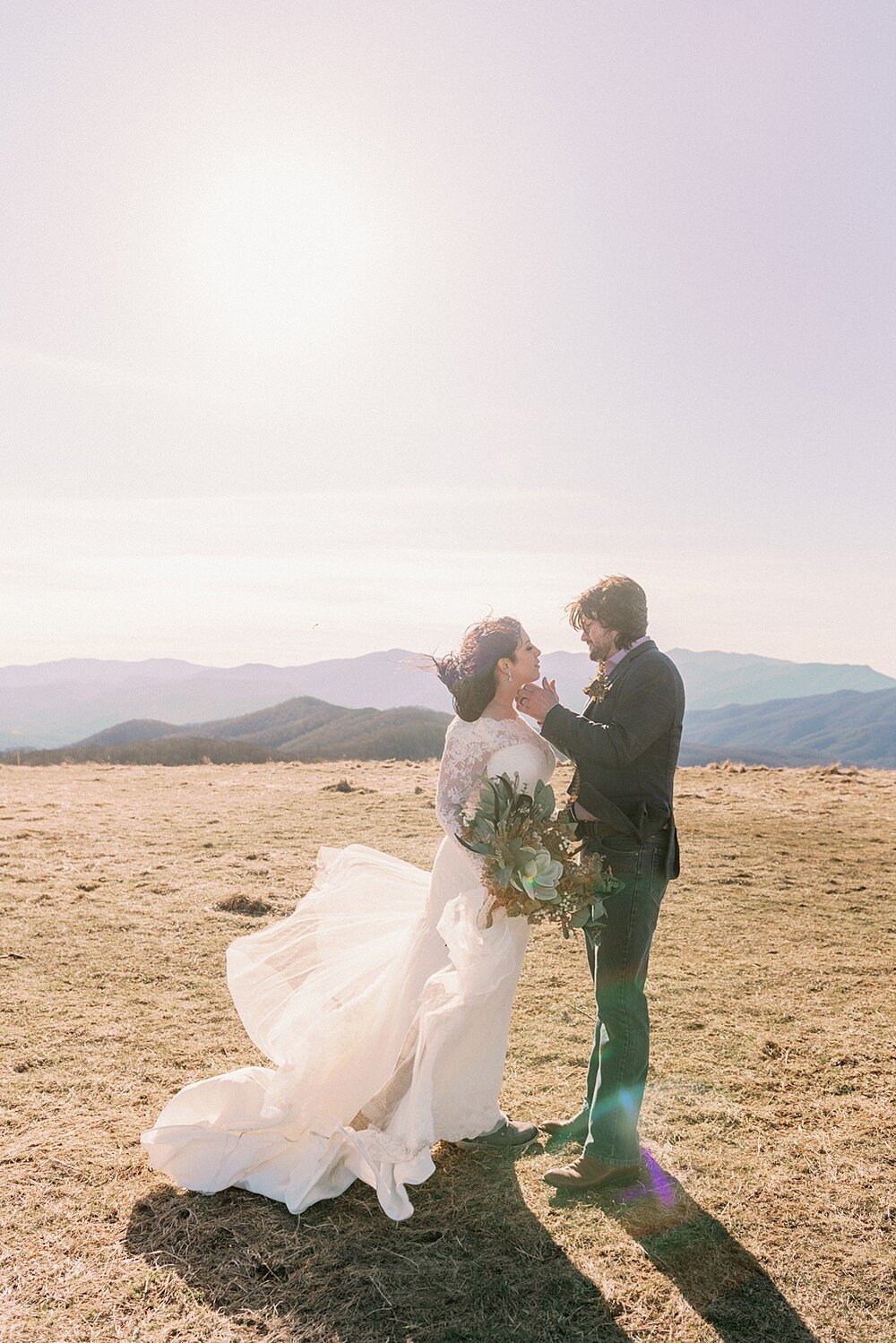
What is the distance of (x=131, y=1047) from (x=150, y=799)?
13855 millimetres

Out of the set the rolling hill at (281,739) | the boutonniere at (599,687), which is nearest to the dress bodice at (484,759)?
the boutonniere at (599,687)

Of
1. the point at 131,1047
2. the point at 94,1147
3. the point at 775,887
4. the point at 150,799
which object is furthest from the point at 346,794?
the point at 94,1147

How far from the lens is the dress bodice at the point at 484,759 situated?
5.08m

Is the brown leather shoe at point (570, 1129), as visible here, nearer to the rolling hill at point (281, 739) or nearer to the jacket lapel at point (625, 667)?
the jacket lapel at point (625, 667)

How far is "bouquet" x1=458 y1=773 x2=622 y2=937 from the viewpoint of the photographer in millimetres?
4770

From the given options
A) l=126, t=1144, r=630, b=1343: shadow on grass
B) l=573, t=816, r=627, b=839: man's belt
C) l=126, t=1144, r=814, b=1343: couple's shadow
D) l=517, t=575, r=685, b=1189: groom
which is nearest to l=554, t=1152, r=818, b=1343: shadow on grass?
l=126, t=1144, r=814, b=1343: couple's shadow

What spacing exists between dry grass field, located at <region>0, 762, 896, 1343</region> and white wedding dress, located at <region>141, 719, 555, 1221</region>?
0.22 metres

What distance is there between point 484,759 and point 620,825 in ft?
2.86

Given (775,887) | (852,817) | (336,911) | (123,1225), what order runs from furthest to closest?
(852,817) → (775,887) → (336,911) → (123,1225)

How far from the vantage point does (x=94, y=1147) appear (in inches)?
212

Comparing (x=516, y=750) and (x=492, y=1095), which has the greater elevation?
(x=516, y=750)

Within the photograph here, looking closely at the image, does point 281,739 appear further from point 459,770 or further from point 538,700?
point 538,700

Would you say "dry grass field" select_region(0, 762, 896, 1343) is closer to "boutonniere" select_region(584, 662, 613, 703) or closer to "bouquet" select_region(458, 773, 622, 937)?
"bouquet" select_region(458, 773, 622, 937)

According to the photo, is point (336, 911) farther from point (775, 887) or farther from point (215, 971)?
point (775, 887)
